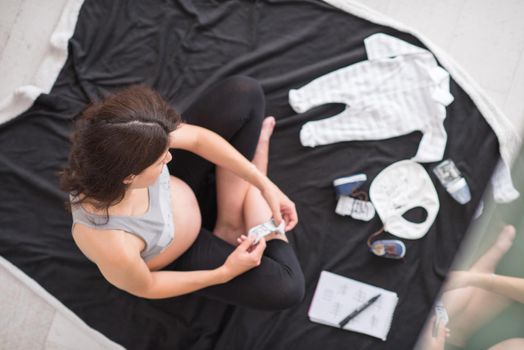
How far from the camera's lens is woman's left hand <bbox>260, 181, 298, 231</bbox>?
1460mm

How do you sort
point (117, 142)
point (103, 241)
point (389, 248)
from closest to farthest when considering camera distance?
point (117, 142)
point (103, 241)
point (389, 248)

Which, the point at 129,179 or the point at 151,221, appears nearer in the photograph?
the point at 129,179

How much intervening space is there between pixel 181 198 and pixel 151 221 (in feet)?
0.64

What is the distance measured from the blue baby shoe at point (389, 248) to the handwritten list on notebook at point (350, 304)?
12 centimetres

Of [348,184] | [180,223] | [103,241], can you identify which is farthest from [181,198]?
[348,184]

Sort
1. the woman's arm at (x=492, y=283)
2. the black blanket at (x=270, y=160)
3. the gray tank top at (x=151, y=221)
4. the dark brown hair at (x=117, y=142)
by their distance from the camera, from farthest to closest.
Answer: the black blanket at (x=270, y=160)
the gray tank top at (x=151, y=221)
the dark brown hair at (x=117, y=142)
the woman's arm at (x=492, y=283)

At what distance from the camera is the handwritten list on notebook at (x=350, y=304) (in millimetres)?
1703

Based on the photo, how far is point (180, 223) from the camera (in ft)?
4.44

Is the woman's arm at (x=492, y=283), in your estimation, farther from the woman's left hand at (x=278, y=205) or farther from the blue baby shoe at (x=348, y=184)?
the blue baby shoe at (x=348, y=184)

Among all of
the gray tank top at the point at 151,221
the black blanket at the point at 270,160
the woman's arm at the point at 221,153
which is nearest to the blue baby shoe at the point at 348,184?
the black blanket at the point at 270,160

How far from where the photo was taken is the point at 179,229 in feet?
4.43

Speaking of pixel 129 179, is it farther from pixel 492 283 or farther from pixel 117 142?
pixel 492 283

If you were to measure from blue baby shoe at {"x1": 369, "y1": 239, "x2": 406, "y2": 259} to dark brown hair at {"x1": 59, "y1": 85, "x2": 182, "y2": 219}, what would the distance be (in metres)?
0.89

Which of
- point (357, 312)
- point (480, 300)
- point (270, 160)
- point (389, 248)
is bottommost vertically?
point (357, 312)
